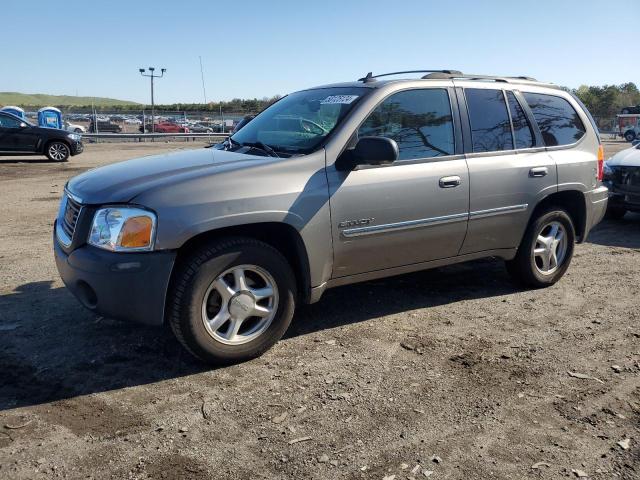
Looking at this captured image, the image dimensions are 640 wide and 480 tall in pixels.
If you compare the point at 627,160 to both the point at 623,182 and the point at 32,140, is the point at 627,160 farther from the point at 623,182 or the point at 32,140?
the point at 32,140

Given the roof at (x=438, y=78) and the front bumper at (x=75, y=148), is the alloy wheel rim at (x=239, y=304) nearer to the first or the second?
the roof at (x=438, y=78)

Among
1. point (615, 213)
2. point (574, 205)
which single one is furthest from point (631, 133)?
point (574, 205)

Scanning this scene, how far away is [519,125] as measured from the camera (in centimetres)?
517

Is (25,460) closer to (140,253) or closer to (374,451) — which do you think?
(140,253)

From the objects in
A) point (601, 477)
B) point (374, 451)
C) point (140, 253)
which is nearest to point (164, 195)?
point (140, 253)

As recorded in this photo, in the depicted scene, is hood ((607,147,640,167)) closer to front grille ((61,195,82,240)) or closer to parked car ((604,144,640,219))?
parked car ((604,144,640,219))

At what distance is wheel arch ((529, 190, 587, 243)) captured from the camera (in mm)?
5457

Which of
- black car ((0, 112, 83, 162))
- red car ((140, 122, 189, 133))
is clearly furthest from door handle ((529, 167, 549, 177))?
red car ((140, 122, 189, 133))

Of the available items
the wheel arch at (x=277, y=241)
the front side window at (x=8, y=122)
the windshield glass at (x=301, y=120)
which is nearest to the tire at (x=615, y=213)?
the windshield glass at (x=301, y=120)

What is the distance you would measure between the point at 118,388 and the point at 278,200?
152 centimetres

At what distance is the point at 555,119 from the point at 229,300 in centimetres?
368

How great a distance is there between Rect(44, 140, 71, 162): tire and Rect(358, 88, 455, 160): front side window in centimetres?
1523

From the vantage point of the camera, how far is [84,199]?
3.66 metres

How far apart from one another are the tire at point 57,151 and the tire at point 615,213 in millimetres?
14750
